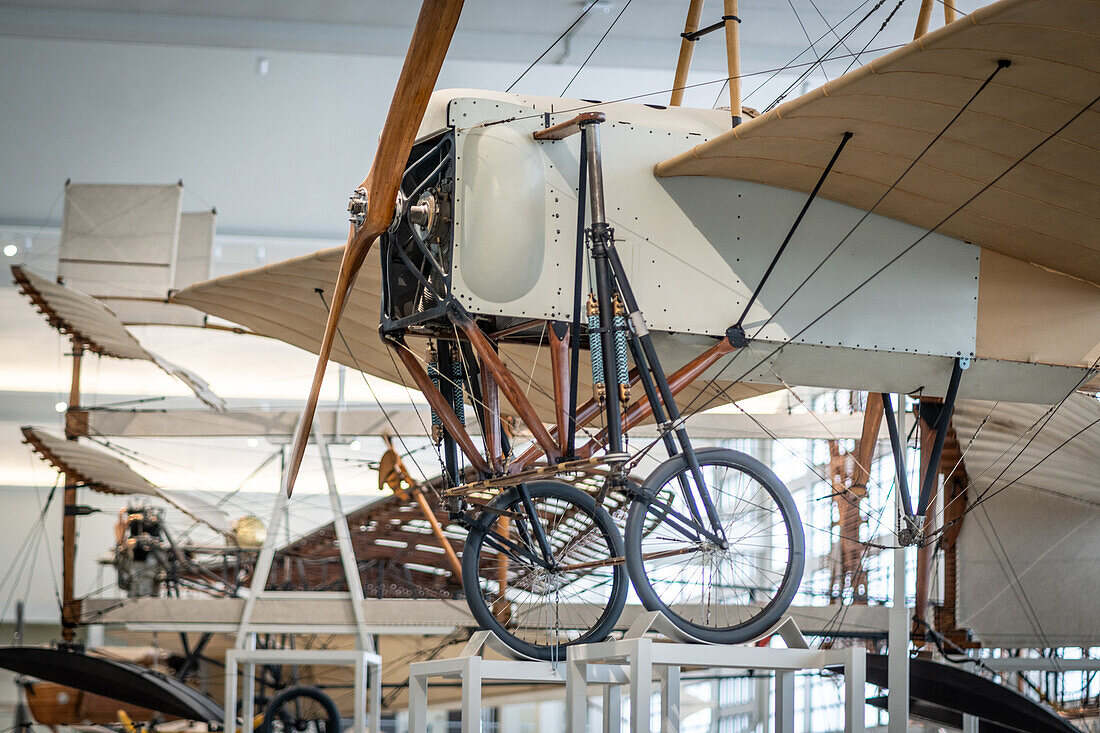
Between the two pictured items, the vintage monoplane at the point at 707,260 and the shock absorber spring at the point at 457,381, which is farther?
the shock absorber spring at the point at 457,381

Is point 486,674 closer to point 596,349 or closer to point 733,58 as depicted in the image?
point 596,349

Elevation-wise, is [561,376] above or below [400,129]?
below

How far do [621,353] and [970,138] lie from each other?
5.78ft

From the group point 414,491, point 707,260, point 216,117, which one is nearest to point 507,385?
point 707,260

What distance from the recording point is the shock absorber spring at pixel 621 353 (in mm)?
5113

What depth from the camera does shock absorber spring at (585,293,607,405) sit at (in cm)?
510

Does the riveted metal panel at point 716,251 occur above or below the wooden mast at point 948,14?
below

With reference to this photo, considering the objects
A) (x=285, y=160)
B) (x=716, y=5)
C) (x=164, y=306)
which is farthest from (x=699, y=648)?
(x=285, y=160)

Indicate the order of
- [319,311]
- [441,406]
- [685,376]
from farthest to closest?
[319,311] < [441,406] < [685,376]

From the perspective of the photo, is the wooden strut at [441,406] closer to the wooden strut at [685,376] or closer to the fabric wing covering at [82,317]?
the wooden strut at [685,376]

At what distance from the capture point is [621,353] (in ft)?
16.9

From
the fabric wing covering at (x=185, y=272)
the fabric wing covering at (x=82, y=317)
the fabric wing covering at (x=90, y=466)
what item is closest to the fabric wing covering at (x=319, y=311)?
the fabric wing covering at (x=90, y=466)

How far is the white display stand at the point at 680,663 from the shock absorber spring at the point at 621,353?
3.22 ft

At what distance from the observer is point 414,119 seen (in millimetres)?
5184
